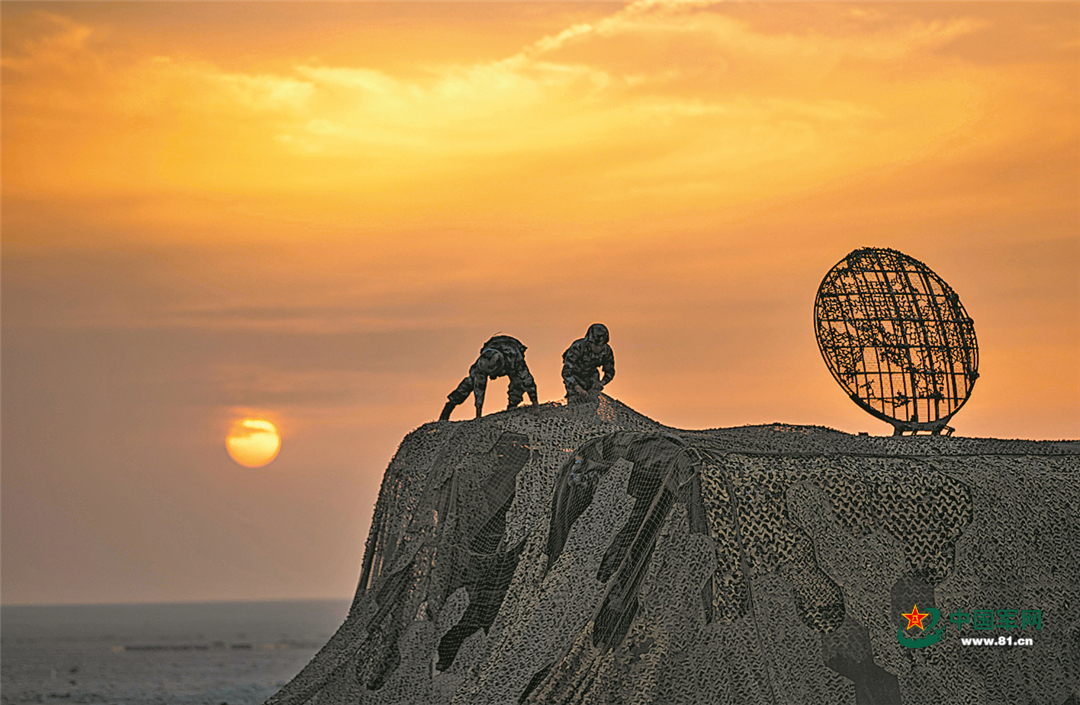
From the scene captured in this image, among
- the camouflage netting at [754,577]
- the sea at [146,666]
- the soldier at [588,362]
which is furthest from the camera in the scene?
the sea at [146,666]

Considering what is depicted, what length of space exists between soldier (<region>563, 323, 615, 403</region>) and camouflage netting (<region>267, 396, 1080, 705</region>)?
985 mm

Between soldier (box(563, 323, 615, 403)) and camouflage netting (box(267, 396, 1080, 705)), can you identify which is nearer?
camouflage netting (box(267, 396, 1080, 705))

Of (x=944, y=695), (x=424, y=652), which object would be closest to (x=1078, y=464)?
(x=944, y=695)

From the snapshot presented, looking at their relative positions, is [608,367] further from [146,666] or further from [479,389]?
[146,666]

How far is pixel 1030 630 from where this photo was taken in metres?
10.4

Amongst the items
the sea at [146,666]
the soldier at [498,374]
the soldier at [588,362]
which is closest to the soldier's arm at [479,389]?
the soldier at [498,374]

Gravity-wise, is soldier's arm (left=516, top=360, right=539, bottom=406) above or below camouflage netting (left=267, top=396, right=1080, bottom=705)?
above

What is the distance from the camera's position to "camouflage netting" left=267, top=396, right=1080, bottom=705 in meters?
9.37

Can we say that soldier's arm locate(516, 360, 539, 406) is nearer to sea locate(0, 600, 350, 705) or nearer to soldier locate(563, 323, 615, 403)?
soldier locate(563, 323, 615, 403)

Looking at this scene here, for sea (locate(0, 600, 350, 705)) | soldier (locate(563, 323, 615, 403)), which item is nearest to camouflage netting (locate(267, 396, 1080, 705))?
soldier (locate(563, 323, 615, 403))

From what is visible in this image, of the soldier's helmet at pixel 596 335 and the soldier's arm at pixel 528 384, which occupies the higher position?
the soldier's helmet at pixel 596 335

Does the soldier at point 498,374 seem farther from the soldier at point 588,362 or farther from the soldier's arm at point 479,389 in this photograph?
the soldier at point 588,362

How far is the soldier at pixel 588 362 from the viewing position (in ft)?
43.0

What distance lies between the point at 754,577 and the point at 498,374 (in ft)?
14.3
